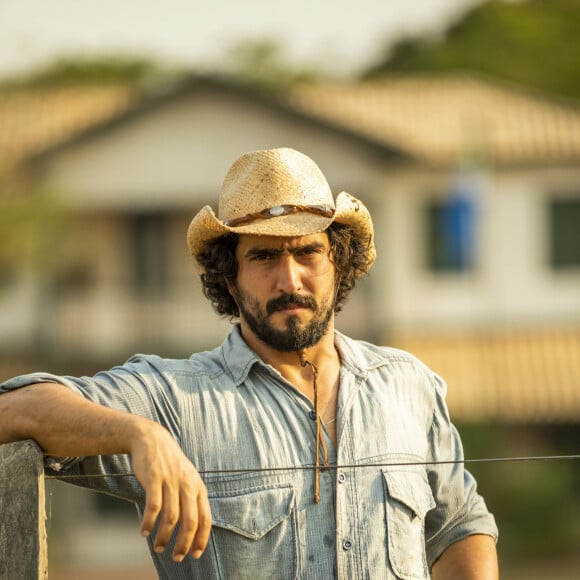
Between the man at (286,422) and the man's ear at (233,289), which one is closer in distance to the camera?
the man at (286,422)

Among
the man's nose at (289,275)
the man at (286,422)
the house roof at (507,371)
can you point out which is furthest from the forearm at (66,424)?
the house roof at (507,371)

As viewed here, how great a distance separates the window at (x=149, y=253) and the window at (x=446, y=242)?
3.69 m

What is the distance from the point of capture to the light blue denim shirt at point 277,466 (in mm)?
3404

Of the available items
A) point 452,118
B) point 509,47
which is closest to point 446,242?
point 452,118

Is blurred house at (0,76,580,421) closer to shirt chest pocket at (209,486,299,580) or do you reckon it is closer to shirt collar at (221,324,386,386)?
shirt collar at (221,324,386,386)

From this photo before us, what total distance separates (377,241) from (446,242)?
0.94 metres

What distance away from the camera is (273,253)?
367cm

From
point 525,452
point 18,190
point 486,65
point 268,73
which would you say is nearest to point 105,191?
point 18,190

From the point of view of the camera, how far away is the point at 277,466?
348 centimetres

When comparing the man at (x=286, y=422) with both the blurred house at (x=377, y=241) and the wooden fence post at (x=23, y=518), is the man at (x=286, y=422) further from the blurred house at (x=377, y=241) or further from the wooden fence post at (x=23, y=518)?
the blurred house at (x=377, y=241)

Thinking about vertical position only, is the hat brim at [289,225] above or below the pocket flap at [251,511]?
above

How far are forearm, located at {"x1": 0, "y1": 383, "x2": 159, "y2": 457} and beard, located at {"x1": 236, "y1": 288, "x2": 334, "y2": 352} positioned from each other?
57 centimetres

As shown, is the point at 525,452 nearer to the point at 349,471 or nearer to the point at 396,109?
the point at 396,109

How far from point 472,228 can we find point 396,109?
301 cm
